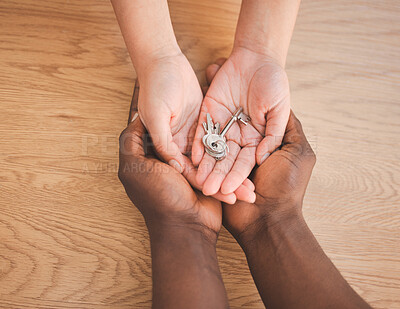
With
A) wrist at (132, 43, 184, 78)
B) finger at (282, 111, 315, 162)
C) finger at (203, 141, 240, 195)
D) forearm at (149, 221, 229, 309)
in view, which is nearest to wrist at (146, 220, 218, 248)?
forearm at (149, 221, 229, 309)

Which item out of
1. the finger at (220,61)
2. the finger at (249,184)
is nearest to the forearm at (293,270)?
the finger at (249,184)

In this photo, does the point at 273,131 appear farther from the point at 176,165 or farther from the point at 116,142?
the point at 116,142

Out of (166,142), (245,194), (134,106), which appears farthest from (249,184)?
(134,106)

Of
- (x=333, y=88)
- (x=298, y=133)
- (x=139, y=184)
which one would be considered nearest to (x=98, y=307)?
(x=139, y=184)

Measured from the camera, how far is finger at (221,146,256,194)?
3.15 ft

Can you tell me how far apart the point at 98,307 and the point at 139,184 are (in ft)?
1.24

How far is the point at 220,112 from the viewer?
3.83ft

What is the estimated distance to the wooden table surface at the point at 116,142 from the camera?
103 centimetres

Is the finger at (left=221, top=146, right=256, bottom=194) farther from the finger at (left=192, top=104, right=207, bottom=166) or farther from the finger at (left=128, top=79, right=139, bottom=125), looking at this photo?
the finger at (left=128, top=79, right=139, bottom=125)

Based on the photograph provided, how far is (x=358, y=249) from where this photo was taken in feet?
3.72

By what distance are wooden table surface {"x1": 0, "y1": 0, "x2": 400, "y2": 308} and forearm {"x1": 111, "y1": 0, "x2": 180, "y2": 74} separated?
0.18m

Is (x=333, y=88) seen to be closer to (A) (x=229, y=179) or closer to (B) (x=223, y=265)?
(A) (x=229, y=179)

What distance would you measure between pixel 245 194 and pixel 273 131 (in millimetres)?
230

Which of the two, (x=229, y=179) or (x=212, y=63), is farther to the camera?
(x=212, y=63)
